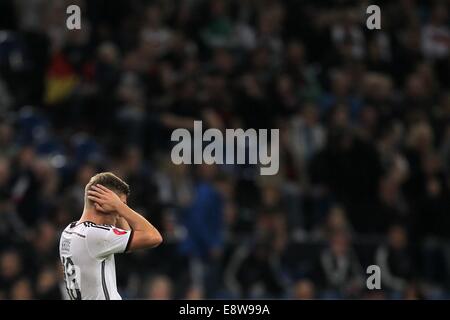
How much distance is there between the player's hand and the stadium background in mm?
4682

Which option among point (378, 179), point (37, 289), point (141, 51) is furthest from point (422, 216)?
point (37, 289)

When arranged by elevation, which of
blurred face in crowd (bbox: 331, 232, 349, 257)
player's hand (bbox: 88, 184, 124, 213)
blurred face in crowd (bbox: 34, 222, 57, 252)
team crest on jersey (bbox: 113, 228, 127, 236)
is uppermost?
player's hand (bbox: 88, 184, 124, 213)

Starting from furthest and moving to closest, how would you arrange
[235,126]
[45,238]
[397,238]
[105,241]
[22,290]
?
[235,126]
[397,238]
[45,238]
[22,290]
[105,241]

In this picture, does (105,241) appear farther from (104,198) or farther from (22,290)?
(22,290)

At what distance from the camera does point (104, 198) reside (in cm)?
852

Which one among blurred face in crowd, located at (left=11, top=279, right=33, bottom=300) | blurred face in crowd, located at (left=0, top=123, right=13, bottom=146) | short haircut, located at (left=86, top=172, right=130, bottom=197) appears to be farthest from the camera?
blurred face in crowd, located at (left=0, top=123, right=13, bottom=146)

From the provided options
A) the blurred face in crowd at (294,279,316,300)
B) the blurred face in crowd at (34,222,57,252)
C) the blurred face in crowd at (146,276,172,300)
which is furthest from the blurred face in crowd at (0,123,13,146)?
the blurred face in crowd at (294,279,316,300)

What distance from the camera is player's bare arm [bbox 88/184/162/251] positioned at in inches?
336

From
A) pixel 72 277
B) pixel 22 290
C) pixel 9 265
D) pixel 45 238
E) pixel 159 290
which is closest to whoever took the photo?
pixel 72 277

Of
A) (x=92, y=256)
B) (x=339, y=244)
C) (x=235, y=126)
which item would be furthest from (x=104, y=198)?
(x=235, y=126)

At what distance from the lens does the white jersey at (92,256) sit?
860 cm

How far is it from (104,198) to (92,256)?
41 cm

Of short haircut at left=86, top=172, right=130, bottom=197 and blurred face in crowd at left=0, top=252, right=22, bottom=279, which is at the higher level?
short haircut at left=86, top=172, right=130, bottom=197
